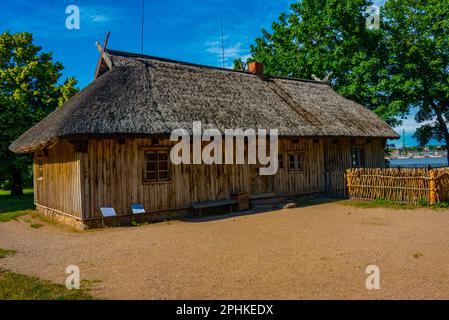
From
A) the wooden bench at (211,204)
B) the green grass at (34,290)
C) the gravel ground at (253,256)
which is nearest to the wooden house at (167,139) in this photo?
the wooden bench at (211,204)

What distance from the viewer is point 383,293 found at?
483 cm

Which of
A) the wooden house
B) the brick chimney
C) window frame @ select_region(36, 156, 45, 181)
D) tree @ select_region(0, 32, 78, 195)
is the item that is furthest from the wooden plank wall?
tree @ select_region(0, 32, 78, 195)

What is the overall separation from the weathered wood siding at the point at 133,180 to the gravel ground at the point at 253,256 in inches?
38.3

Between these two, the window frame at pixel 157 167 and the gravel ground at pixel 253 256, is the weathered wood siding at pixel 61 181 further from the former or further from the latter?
the window frame at pixel 157 167

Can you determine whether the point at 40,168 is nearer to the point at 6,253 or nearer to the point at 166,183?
the point at 166,183

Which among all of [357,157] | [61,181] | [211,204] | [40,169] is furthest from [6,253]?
[357,157]

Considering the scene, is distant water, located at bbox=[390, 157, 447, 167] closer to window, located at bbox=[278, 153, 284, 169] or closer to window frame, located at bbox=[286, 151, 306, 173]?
window frame, located at bbox=[286, 151, 306, 173]

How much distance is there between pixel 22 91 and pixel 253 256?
20328mm

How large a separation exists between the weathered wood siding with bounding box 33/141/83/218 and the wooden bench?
3.72 m

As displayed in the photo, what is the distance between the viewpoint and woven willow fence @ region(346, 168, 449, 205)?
1212 cm

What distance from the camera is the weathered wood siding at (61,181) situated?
34.7ft

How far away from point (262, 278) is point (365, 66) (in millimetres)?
20478
